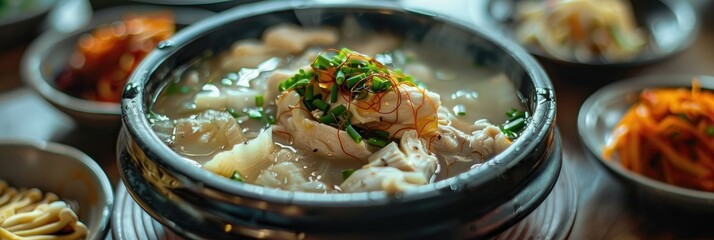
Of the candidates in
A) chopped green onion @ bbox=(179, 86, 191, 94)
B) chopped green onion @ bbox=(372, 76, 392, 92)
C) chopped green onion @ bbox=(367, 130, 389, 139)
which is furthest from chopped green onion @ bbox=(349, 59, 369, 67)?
chopped green onion @ bbox=(179, 86, 191, 94)

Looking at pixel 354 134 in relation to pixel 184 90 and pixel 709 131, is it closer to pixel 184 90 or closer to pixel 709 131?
pixel 184 90

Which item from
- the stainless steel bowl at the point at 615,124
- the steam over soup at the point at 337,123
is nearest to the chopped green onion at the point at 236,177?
the steam over soup at the point at 337,123

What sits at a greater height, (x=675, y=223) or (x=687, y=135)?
(x=687, y=135)

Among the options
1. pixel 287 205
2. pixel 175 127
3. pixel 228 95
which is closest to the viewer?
pixel 287 205

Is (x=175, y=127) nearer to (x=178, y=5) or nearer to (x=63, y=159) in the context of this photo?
(x=63, y=159)

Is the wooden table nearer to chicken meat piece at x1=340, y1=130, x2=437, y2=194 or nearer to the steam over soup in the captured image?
the steam over soup

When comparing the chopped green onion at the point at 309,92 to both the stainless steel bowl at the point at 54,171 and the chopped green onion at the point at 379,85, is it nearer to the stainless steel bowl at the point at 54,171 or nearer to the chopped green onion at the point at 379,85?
the chopped green onion at the point at 379,85

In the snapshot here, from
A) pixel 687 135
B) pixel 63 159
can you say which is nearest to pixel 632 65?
pixel 687 135
